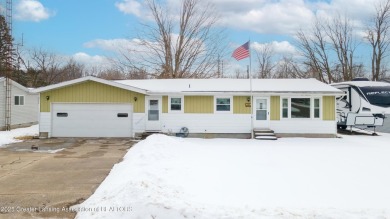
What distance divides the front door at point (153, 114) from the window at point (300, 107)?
280 inches

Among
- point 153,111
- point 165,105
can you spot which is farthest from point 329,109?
point 153,111

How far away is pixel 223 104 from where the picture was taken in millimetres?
17219

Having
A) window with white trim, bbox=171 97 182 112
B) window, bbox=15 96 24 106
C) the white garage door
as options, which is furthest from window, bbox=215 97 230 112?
window, bbox=15 96 24 106

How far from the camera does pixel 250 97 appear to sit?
1722cm

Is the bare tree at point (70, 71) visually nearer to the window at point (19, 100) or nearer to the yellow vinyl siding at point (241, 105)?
the window at point (19, 100)

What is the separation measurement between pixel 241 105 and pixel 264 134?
201 centimetres

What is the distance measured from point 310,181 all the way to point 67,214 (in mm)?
5327

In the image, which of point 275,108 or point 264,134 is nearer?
point 264,134

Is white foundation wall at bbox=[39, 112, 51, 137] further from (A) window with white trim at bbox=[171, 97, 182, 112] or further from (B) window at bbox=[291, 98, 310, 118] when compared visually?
(B) window at bbox=[291, 98, 310, 118]

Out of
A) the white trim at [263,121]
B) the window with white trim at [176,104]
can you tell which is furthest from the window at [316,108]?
the window with white trim at [176,104]

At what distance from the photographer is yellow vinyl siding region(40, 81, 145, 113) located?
17047 millimetres

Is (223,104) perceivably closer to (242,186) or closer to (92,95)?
(92,95)

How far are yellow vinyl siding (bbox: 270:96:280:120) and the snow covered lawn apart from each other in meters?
5.64

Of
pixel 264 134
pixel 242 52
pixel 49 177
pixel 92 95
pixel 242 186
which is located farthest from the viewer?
pixel 92 95
